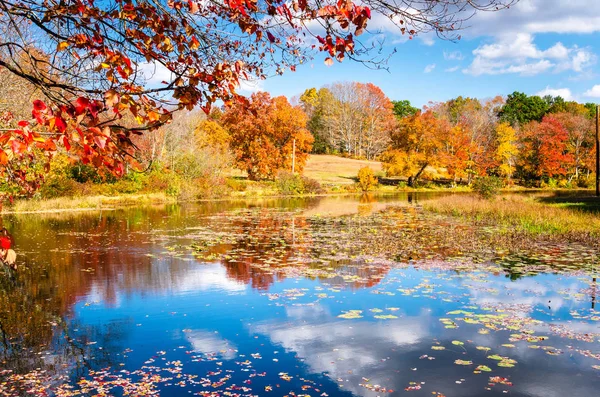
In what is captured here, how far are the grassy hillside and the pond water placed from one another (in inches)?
1541

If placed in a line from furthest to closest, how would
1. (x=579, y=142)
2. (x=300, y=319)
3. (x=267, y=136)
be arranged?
1. (x=579, y=142)
2. (x=267, y=136)
3. (x=300, y=319)

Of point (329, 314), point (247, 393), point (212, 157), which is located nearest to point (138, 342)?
point (247, 393)

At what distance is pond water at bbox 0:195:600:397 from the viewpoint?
553 cm

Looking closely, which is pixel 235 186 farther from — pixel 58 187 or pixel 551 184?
pixel 551 184

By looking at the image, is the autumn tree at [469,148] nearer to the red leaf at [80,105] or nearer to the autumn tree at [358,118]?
the autumn tree at [358,118]

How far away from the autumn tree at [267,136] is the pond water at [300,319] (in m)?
34.6

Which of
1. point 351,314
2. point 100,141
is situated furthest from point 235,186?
point 100,141

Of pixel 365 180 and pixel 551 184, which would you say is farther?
pixel 551 184

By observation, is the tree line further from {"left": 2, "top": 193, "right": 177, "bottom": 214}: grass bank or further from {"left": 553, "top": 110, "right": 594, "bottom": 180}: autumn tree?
{"left": 2, "top": 193, "right": 177, "bottom": 214}: grass bank

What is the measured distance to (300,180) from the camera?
→ 44.1 metres

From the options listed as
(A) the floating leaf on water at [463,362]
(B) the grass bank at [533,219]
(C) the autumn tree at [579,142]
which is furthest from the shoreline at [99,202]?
(C) the autumn tree at [579,142]

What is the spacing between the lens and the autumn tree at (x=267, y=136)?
4934 cm

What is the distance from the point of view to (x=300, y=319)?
25.3 ft

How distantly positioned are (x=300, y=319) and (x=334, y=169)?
54043mm
